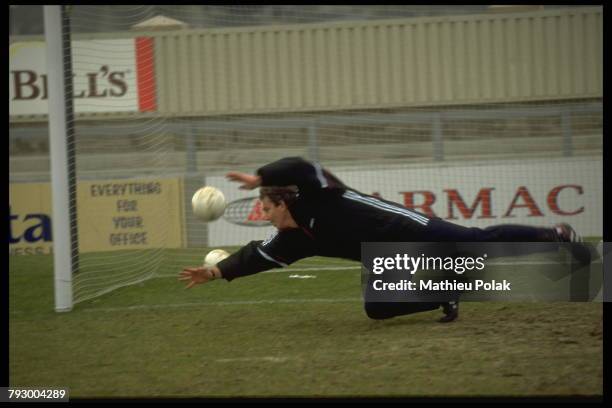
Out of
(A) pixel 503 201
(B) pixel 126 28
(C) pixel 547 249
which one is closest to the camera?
(C) pixel 547 249

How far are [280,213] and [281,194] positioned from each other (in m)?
0.17

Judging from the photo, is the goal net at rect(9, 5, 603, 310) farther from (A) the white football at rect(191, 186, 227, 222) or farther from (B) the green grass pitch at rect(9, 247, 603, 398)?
(A) the white football at rect(191, 186, 227, 222)

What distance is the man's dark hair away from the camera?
22.3 feet

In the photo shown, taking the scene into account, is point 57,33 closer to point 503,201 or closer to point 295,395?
point 295,395

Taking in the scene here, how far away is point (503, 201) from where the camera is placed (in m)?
13.9

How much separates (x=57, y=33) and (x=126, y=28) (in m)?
4.03

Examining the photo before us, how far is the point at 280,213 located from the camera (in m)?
6.94

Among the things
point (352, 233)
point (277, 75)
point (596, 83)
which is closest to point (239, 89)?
point (277, 75)
